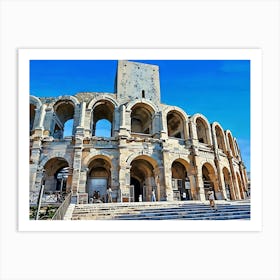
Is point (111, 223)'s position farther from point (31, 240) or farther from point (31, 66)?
point (31, 66)

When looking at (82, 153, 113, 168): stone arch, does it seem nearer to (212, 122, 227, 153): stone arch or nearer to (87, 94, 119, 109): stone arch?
(87, 94, 119, 109): stone arch

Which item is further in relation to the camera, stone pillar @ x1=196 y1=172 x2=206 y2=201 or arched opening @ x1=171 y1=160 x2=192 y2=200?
arched opening @ x1=171 y1=160 x2=192 y2=200

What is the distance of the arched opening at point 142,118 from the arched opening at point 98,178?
13.0 ft

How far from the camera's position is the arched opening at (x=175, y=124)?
1552cm

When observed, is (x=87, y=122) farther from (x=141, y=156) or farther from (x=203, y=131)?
(x=203, y=131)

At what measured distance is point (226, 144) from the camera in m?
17.0

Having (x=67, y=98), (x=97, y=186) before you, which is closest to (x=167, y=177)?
(x=97, y=186)

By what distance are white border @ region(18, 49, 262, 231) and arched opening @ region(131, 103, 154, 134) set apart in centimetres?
851

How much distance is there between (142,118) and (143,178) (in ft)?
15.6

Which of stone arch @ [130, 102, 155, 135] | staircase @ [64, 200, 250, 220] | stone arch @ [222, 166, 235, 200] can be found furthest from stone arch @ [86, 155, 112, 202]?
stone arch @ [222, 166, 235, 200]

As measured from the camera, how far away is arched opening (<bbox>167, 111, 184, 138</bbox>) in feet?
50.9

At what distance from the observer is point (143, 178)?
51.6 feet
